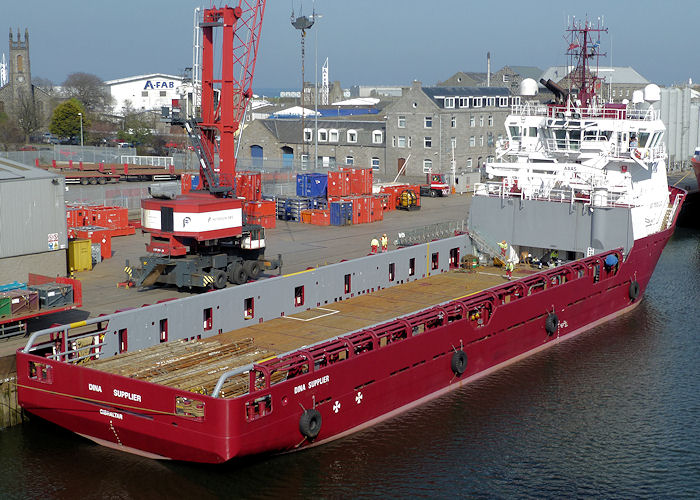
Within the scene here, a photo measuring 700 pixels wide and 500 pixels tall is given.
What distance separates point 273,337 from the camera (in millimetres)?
23203

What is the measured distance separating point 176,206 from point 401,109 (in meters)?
44.2

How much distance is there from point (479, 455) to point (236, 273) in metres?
14.2

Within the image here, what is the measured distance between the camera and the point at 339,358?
Answer: 20.9m

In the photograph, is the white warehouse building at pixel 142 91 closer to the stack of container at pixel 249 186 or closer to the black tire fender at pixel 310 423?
the stack of container at pixel 249 186

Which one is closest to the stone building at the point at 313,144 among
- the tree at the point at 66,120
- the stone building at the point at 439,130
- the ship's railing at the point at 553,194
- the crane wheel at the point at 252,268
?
the stone building at the point at 439,130

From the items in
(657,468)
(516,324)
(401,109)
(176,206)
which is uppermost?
(401,109)

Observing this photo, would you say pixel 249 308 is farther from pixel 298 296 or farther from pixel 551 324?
pixel 551 324

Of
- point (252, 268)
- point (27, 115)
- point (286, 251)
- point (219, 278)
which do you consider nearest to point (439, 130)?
point (286, 251)

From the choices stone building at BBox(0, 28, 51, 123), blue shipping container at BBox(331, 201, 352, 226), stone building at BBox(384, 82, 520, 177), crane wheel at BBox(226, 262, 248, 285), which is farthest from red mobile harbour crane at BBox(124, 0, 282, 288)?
stone building at BBox(0, 28, 51, 123)

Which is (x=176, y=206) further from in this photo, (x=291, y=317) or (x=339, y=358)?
(x=339, y=358)

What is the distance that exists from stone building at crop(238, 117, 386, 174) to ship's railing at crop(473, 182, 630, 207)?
3733cm

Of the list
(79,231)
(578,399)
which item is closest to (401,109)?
(79,231)

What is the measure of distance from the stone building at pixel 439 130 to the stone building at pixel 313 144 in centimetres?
195

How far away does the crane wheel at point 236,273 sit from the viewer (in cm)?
3162
